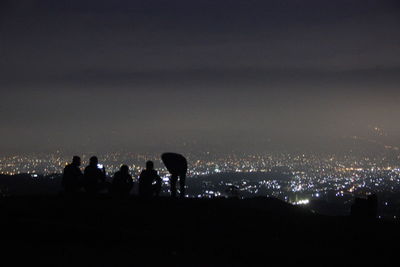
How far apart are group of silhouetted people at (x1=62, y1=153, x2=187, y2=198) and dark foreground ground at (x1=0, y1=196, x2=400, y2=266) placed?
1.28m

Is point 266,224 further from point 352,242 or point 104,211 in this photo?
point 104,211

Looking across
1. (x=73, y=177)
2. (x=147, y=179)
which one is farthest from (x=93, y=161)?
(x=147, y=179)

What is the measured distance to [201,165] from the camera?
116000 millimetres

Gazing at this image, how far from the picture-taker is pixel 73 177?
17.8 meters

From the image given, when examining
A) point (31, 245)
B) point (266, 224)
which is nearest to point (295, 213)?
point (266, 224)

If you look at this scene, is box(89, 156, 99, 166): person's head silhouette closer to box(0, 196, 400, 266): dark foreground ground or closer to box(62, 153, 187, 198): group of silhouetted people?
box(62, 153, 187, 198): group of silhouetted people

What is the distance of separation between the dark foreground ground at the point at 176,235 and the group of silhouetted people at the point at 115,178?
128 cm

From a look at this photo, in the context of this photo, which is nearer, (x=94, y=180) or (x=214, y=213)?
(x=214, y=213)

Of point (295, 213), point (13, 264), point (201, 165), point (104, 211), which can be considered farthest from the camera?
point (201, 165)

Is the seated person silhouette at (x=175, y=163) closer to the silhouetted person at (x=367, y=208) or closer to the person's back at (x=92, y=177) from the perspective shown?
the person's back at (x=92, y=177)

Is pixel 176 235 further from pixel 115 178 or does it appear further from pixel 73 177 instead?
pixel 73 177

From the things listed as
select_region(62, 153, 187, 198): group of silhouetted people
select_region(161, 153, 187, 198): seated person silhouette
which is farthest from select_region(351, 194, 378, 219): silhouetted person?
select_region(62, 153, 187, 198): group of silhouetted people

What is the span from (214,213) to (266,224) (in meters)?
1.61

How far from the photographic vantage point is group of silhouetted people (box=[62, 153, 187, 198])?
1783cm
